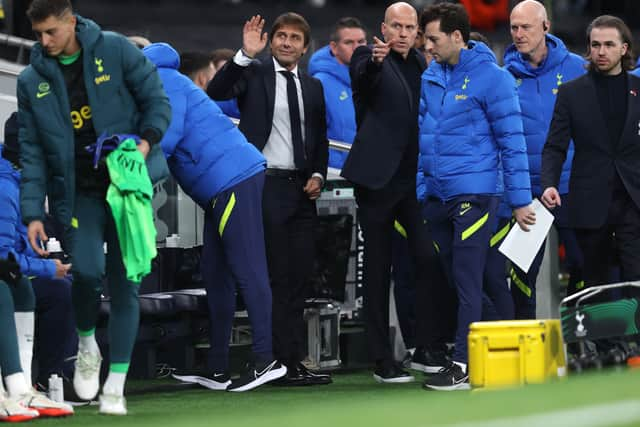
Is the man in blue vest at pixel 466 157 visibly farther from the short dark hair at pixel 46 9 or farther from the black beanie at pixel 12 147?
the short dark hair at pixel 46 9

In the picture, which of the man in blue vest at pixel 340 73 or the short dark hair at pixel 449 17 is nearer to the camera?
the short dark hair at pixel 449 17

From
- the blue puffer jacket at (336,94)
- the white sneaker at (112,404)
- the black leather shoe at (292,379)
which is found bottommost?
the black leather shoe at (292,379)

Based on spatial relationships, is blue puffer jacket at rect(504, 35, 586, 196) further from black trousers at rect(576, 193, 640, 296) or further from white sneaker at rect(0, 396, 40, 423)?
white sneaker at rect(0, 396, 40, 423)

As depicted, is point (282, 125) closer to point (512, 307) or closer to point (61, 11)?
point (512, 307)

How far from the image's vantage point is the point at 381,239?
10.4m

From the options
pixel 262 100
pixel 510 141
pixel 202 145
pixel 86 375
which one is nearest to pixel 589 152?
pixel 510 141

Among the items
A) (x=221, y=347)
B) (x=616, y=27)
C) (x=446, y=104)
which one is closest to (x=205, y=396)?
(x=221, y=347)

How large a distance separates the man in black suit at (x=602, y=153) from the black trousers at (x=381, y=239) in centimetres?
92

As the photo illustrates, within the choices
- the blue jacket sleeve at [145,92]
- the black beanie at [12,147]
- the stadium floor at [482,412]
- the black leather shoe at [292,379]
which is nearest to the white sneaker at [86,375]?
the stadium floor at [482,412]

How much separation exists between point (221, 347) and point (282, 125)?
1.41 meters

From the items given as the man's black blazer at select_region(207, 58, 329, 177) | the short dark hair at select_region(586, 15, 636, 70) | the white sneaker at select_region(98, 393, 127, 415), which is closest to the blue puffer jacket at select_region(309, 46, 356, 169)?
the man's black blazer at select_region(207, 58, 329, 177)

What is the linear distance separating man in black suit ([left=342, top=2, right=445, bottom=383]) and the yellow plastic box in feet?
4.55

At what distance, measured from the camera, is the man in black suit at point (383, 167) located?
10.3 m

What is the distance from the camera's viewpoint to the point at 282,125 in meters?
10.5
